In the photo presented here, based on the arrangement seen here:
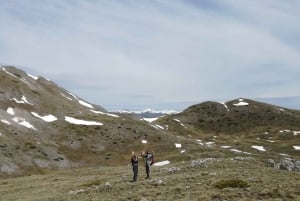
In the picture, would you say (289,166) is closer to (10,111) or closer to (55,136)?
(55,136)

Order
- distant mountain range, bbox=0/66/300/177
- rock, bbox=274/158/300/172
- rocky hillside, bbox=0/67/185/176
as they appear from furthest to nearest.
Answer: distant mountain range, bbox=0/66/300/177
rocky hillside, bbox=0/67/185/176
rock, bbox=274/158/300/172

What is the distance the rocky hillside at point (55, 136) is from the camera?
343 ft

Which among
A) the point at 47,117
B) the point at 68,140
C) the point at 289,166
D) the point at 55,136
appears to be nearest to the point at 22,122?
the point at 55,136

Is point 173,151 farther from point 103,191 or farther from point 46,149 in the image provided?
point 103,191

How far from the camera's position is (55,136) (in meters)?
125

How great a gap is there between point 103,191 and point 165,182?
227 inches

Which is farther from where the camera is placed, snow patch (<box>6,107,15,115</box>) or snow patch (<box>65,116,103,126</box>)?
snow patch (<box>65,116,103,126</box>)

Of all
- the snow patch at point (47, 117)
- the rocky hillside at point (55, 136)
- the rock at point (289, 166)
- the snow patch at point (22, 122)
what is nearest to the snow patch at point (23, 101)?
the rocky hillside at point (55, 136)

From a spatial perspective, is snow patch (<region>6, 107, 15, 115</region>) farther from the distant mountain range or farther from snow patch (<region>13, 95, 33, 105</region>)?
snow patch (<region>13, 95, 33, 105</region>)

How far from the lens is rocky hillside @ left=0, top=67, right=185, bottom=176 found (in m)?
104

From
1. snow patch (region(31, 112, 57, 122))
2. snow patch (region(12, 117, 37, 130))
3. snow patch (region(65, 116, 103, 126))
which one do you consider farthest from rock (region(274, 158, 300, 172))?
snow patch (region(31, 112, 57, 122))

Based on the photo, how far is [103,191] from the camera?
Result: 40281 mm

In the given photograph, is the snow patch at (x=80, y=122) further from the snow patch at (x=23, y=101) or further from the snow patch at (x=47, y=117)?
the snow patch at (x=23, y=101)

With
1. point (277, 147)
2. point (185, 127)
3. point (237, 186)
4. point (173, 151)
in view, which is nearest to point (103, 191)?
point (237, 186)
